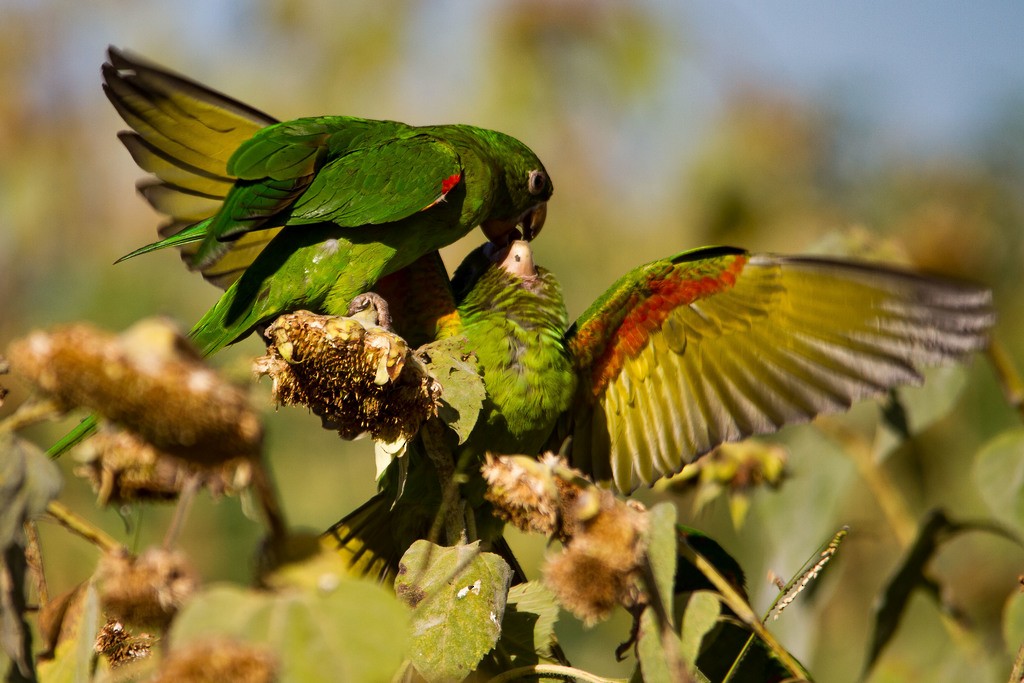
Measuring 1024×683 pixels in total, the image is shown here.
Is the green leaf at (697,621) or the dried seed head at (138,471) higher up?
the dried seed head at (138,471)

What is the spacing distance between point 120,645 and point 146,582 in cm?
53

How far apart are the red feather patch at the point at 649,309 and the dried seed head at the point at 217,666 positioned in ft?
5.92

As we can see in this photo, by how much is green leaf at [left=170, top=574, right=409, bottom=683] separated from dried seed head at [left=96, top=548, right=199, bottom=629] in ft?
0.15

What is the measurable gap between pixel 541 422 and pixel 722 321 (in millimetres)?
551

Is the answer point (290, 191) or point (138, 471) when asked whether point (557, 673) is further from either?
point (290, 191)

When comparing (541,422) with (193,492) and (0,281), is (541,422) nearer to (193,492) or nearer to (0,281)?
(193,492)

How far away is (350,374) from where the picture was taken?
1.80 metres

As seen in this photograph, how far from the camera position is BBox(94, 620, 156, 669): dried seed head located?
1517 millimetres

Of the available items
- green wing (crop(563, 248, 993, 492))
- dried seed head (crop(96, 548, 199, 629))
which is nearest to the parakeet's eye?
green wing (crop(563, 248, 993, 492))

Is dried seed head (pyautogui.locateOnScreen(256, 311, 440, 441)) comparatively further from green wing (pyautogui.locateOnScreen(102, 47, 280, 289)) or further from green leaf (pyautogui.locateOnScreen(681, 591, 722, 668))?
green wing (pyautogui.locateOnScreen(102, 47, 280, 289))

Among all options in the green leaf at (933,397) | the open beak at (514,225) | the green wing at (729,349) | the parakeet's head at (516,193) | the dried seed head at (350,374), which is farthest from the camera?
the open beak at (514,225)

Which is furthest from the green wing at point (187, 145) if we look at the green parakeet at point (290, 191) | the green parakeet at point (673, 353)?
the green parakeet at point (673, 353)

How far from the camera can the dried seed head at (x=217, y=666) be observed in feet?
3.10

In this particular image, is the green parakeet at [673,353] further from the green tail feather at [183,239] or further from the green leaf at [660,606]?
the green leaf at [660,606]
